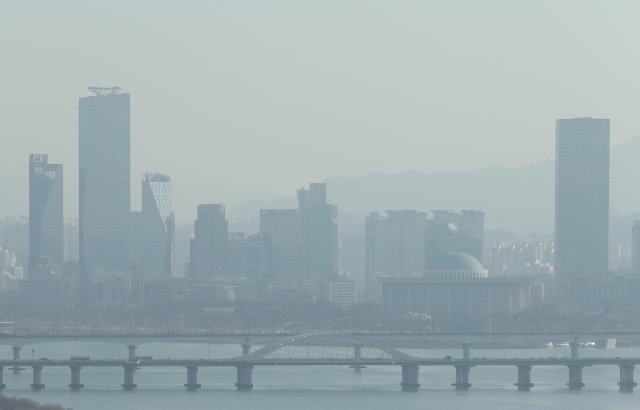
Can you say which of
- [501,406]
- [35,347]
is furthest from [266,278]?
[501,406]

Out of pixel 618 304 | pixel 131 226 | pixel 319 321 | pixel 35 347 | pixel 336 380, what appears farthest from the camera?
pixel 131 226

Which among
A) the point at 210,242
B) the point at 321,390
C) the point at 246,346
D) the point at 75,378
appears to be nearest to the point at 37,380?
the point at 75,378

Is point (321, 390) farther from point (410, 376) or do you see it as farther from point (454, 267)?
point (454, 267)

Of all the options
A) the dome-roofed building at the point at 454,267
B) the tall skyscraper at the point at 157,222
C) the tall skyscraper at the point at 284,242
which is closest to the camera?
the dome-roofed building at the point at 454,267

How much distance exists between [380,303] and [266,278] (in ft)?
52.7

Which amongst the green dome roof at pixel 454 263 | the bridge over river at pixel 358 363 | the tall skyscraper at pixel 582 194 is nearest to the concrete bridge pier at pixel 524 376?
the bridge over river at pixel 358 363

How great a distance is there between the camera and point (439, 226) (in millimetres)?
155500

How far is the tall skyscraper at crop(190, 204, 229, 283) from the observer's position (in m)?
157

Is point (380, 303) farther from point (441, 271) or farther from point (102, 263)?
point (102, 263)

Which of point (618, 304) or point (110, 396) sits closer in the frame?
point (110, 396)

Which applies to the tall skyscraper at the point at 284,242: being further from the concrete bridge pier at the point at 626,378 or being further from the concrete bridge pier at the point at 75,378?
the concrete bridge pier at the point at 75,378

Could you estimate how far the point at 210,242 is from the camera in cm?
15800

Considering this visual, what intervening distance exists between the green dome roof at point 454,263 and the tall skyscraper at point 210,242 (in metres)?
28.1

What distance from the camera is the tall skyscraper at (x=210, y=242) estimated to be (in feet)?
514
